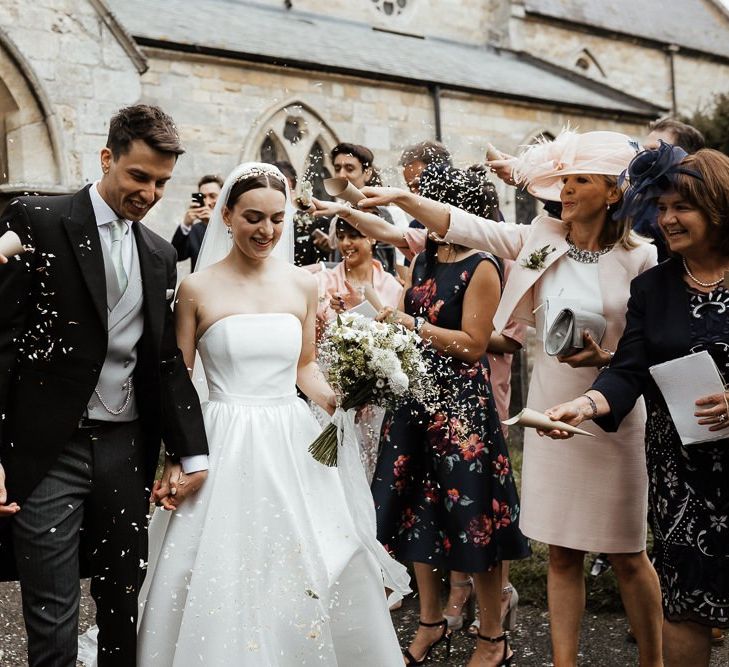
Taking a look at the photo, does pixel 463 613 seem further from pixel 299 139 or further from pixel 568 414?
pixel 299 139

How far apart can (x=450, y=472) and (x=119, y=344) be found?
1976mm

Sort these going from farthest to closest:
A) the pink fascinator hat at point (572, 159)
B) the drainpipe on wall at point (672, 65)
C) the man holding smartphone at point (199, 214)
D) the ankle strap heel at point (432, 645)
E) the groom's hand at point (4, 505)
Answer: the drainpipe on wall at point (672, 65)
the man holding smartphone at point (199, 214)
the ankle strap heel at point (432, 645)
the pink fascinator hat at point (572, 159)
the groom's hand at point (4, 505)

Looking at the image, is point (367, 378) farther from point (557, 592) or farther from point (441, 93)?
point (441, 93)

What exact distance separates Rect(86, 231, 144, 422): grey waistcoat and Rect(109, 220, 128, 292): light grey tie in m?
0.02

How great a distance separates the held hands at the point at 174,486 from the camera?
3.57 metres

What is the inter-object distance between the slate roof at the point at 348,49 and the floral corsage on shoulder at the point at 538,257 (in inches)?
403

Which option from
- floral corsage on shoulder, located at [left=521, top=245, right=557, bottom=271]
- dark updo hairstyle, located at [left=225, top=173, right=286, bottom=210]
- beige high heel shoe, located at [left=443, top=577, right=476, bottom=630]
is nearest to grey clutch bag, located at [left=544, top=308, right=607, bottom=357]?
floral corsage on shoulder, located at [left=521, top=245, right=557, bottom=271]

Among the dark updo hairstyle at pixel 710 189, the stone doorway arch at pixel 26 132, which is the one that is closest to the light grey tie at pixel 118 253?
the dark updo hairstyle at pixel 710 189

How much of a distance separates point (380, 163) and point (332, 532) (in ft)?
41.5

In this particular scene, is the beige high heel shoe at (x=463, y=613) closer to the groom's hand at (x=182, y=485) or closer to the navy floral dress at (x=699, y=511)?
the navy floral dress at (x=699, y=511)

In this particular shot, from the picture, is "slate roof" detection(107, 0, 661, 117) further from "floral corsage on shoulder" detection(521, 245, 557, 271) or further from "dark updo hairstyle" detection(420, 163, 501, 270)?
"floral corsage on shoulder" detection(521, 245, 557, 271)

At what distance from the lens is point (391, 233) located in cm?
497

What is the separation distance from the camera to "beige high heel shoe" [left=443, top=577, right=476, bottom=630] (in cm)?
532

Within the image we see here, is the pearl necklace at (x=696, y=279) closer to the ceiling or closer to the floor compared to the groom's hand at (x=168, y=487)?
closer to the ceiling
